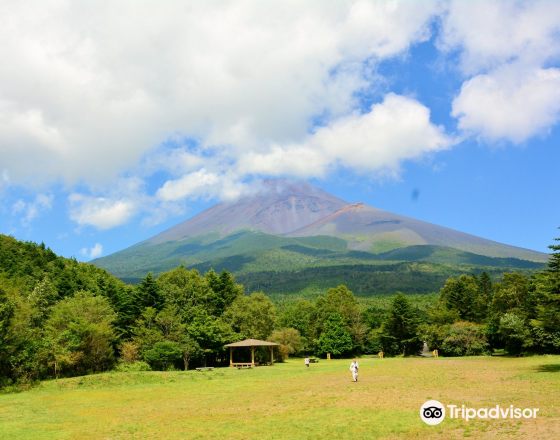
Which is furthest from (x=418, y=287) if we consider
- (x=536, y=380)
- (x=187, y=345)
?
(x=536, y=380)

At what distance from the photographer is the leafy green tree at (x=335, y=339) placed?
50.6 meters

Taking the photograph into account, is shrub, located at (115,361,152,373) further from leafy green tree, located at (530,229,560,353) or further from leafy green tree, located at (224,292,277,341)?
leafy green tree, located at (530,229,560,353)

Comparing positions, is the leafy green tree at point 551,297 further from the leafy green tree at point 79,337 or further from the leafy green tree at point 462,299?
the leafy green tree at point 79,337

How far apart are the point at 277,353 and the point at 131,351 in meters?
17.3

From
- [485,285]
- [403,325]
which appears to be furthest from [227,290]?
[485,285]

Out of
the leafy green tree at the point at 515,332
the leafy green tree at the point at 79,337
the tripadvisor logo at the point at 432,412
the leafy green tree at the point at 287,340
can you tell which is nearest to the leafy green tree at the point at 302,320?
the leafy green tree at the point at 287,340

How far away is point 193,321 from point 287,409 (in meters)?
27.7

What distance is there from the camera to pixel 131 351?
114 feet

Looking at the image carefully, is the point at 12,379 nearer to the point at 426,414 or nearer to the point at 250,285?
the point at 426,414

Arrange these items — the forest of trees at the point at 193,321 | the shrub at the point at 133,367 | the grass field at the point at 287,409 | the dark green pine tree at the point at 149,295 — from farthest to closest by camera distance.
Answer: the dark green pine tree at the point at 149,295 → the shrub at the point at 133,367 → the forest of trees at the point at 193,321 → the grass field at the point at 287,409

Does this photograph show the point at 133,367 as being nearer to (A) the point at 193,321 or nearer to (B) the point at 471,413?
(A) the point at 193,321

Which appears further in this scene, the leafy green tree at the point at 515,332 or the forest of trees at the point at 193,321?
the leafy green tree at the point at 515,332

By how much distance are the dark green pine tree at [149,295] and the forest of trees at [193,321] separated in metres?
0.10

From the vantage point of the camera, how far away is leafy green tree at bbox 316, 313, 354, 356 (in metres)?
50.6
